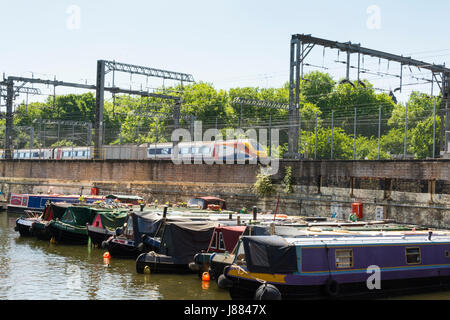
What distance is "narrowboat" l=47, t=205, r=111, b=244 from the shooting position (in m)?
29.9

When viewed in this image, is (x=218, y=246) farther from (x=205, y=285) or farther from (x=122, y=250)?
(x=122, y=250)

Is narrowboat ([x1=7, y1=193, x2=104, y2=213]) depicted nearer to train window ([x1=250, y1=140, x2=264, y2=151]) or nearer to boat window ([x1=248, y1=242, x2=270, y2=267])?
train window ([x1=250, y1=140, x2=264, y2=151])

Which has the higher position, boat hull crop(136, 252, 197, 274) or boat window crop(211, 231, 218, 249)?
boat window crop(211, 231, 218, 249)

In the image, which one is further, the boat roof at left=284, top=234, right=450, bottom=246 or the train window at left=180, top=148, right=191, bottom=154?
the train window at left=180, top=148, right=191, bottom=154

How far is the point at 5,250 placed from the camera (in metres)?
27.7

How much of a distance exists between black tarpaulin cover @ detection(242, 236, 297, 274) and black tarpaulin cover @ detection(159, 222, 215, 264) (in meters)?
5.62

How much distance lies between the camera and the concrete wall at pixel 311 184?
28.8 m

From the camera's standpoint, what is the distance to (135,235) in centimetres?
2500

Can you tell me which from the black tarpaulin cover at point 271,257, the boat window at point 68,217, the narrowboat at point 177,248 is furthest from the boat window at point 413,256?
the boat window at point 68,217

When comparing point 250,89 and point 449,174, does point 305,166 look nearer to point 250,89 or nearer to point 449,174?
point 449,174

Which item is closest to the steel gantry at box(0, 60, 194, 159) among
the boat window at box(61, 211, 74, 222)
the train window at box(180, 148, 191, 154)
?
the train window at box(180, 148, 191, 154)

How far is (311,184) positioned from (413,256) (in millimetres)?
15261

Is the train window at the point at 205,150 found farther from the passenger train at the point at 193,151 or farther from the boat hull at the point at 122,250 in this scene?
the boat hull at the point at 122,250
